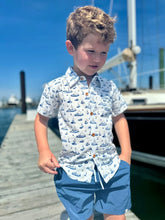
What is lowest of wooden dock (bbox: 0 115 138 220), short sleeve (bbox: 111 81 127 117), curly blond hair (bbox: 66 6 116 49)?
wooden dock (bbox: 0 115 138 220)

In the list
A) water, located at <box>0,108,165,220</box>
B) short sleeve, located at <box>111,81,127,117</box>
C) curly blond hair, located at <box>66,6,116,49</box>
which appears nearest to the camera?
curly blond hair, located at <box>66,6,116,49</box>

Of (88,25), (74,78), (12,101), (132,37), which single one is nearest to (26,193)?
(74,78)

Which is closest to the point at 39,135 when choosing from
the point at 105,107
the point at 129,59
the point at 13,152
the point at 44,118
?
the point at 44,118

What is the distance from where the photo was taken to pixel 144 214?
10.8 ft

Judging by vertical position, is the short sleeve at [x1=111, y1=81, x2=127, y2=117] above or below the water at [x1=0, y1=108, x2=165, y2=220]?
above

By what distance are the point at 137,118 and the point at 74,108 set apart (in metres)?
4.02

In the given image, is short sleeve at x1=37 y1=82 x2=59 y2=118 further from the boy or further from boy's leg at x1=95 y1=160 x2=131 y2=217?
boy's leg at x1=95 y1=160 x2=131 y2=217

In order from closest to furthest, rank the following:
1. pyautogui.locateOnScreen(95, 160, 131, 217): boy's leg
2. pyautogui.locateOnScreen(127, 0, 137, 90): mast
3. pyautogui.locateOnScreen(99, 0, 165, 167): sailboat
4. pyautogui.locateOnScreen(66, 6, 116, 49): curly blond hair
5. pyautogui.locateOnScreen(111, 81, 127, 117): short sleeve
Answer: pyautogui.locateOnScreen(66, 6, 116, 49): curly blond hair
pyautogui.locateOnScreen(95, 160, 131, 217): boy's leg
pyautogui.locateOnScreen(111, 81, 127, 117): short sleeve
pyautogui.locateOnScreen(99, 0, 165, 167): sailboat
pyautogui.locateOnScreen(127, 0, 137, 90): mast

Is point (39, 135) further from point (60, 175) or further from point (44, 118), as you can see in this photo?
point (60, 175)

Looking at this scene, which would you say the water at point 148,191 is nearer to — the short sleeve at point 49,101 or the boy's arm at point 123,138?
the boy's arm at point 123,138

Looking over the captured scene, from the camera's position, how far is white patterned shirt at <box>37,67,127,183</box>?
1184 millimetres

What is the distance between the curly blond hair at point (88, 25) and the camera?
1110 millimetres

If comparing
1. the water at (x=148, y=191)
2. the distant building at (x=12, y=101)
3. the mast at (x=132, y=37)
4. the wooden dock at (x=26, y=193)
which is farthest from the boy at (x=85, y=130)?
the distant building at (x=12, y=101)

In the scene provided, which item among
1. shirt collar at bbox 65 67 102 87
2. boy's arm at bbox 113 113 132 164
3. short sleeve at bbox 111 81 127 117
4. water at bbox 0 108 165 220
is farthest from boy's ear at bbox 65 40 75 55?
water at bbox 0 108 165 220
